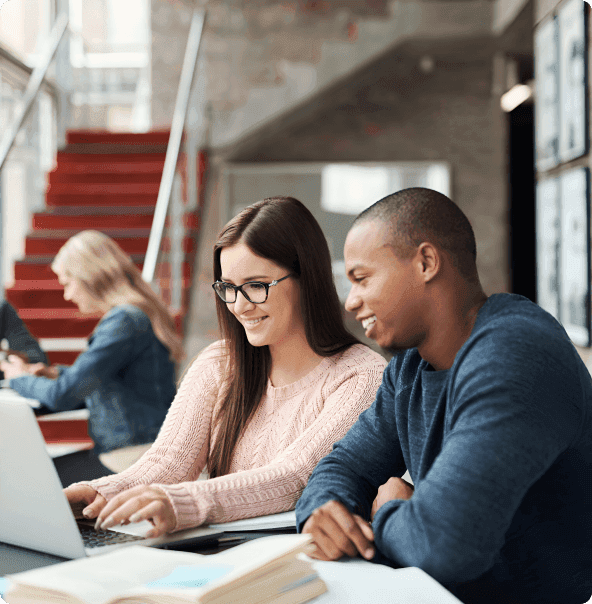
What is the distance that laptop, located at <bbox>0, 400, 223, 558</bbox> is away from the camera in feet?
3.06

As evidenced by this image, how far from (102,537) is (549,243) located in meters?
3.31

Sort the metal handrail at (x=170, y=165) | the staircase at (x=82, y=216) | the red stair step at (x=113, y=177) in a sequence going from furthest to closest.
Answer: the red stair step at (x=113, y=177) → the staircase at (x=82, y=216) → the metal handrail at (x=170, y=165)

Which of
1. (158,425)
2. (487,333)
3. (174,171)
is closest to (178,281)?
(174,171)

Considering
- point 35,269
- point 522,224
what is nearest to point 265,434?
point 35,269

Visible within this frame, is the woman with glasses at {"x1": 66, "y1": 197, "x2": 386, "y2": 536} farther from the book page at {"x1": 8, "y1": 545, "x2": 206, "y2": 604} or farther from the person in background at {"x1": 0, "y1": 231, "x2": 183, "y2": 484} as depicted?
the person in background at {"x1": 0, "y1": 231, "x2": 183, "y2": 484}

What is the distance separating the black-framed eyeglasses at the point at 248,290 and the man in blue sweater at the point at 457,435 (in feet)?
1.17

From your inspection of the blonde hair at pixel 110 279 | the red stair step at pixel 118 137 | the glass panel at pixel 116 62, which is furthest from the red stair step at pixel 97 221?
the glass panel at pixel 116 62

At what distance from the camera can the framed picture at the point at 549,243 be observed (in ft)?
12.2

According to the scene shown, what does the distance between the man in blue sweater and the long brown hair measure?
1.18ft

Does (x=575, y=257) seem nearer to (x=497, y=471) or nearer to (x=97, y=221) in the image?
(x=497, y=471)

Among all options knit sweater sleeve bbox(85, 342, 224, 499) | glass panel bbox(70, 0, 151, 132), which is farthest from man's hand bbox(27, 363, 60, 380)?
glass panel bbox(70, 0, 151, 132)

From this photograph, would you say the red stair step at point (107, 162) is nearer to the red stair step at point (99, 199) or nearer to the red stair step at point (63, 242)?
the red stair step at point (99, 199)

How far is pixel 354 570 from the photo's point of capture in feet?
2.89

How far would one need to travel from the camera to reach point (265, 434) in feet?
4.88
